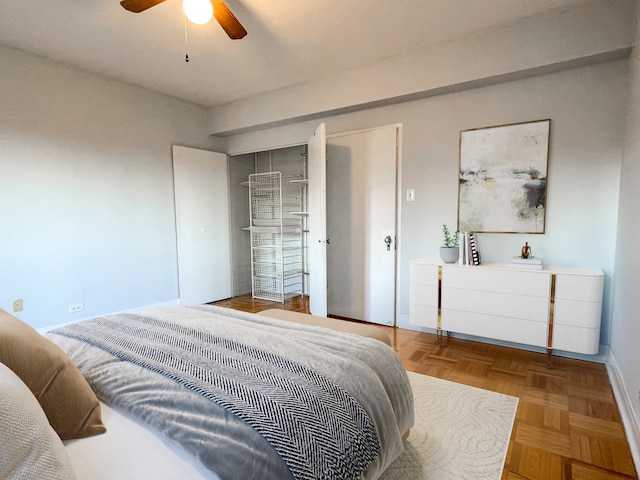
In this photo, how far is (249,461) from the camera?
2.63ft

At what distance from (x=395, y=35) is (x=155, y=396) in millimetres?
2903

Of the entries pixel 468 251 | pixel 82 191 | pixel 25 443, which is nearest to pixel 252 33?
pixel 82 191

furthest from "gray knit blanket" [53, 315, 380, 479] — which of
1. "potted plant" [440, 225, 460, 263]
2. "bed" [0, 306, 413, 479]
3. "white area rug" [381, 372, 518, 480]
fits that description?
"potted plant" [440, 225, 460, 263]

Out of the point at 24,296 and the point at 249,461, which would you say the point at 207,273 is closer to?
the point at 24,296

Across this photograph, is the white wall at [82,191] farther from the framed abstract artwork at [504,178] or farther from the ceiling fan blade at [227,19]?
the framed abstract artwork at [504,178]

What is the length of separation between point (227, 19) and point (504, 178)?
241 centimetres

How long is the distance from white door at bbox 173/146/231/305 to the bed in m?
2.70

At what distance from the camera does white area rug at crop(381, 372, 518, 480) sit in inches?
57.8

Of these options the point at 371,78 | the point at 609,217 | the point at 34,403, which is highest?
the point at 371,78

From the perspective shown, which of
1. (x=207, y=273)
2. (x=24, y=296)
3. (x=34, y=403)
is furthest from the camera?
(x=207, y=273)

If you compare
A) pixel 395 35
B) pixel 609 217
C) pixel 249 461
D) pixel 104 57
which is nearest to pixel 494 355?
pixel 609 217

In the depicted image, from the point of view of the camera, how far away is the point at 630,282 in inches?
75.2

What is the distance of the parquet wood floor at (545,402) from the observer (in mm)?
1482

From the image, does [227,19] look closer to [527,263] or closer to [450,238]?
[450,238]
